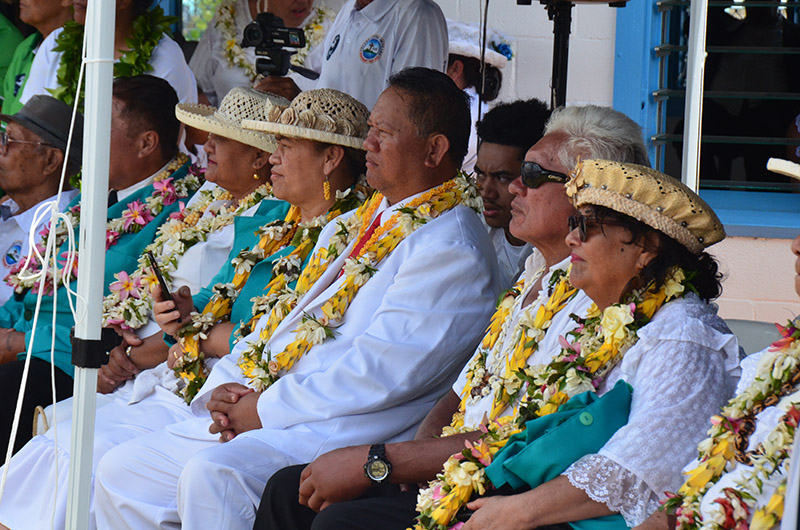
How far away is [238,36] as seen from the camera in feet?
20.2

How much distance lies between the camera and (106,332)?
2.51 m

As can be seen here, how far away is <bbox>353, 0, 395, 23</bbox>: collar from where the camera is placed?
4676mm

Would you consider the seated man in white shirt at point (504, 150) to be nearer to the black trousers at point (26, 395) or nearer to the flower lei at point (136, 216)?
the flower lei at point (136, 216)

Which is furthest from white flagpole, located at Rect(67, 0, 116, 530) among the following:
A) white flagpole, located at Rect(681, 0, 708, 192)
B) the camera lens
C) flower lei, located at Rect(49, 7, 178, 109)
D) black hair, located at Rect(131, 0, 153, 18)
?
black hair, located at Rect(131, 0, 153, 18)

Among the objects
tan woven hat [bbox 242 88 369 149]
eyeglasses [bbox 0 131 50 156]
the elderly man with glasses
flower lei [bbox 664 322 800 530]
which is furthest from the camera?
eyeglasses [bbox 0 131 50 156]

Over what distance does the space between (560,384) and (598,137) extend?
0.77 meters

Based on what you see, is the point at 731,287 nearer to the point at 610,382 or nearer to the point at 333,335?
the point at 333,335

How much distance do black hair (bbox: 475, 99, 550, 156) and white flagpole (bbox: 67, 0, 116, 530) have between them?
1.53 metres

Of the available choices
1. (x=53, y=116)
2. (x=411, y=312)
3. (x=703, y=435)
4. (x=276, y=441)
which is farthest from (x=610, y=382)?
(x=53, y=116)

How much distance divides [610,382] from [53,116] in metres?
3.31

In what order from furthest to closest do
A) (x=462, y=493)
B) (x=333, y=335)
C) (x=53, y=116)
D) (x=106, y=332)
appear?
1. (x=53, y=116)
2. (x=333, y=335)
3. (x=106, y=332)
4. (x=462, y=493)

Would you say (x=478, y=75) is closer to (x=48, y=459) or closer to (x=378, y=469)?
(x=48, y=459)

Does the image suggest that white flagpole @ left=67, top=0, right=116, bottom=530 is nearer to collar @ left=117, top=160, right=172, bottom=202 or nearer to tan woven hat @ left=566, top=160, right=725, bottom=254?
tan woven hat @ left=566, top=160, right=725, bottom=254

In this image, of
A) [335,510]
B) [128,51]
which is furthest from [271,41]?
[335,510]
